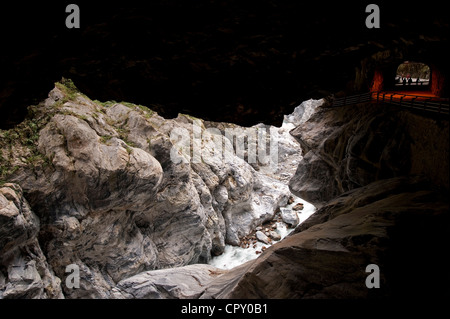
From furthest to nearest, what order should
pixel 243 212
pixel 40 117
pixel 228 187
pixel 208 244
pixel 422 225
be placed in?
pixel 243 212, pixel 228 187, pixel 208 244, pixel 40 117, pixel 422 225

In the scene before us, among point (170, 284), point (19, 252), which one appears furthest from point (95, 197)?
point (170, 284)

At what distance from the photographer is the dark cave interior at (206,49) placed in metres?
7.41

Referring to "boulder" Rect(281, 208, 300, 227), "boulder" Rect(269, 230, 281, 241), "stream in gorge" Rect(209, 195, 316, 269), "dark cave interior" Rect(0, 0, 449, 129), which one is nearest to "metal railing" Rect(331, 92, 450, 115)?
"dark cave interior" Rect(0, 0, 449, 129)

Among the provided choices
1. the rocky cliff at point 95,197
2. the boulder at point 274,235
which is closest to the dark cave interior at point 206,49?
the rocky cliff at point 95,197

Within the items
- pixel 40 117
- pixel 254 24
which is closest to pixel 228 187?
pixel 40 117

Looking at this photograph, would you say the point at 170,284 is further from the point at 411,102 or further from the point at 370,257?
the point at 411,102

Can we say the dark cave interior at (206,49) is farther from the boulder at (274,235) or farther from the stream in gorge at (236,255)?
the boulder at (274,235)

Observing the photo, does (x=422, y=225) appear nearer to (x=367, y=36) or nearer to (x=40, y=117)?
(x=367, y=36)

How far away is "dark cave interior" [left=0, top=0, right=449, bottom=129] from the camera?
24.3 feet

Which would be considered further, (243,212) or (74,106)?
(243,212)

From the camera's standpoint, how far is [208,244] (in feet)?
86.0

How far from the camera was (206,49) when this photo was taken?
972 cm

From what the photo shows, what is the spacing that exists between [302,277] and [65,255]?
1671cm

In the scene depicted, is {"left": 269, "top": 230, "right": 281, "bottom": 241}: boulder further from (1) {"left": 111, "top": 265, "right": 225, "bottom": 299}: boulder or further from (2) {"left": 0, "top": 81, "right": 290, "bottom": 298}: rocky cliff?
(1) {"left": 111, "top": 265, "right": 225, "bottom": 299}: boulder
